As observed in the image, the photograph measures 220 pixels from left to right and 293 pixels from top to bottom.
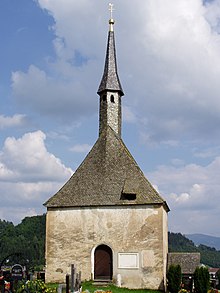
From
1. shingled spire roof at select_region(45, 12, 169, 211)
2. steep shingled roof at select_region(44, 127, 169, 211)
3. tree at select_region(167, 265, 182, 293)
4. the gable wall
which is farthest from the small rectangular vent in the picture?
tree at select_region(167, 265, 182, 293)

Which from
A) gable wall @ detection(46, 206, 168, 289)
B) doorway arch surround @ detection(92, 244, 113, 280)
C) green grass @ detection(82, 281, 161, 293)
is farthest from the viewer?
doorway arch surround @ detection(92, 244, 113, 280)

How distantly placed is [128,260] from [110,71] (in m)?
15.3

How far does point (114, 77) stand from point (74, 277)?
18.5m

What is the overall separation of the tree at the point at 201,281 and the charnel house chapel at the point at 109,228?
205 centimetres

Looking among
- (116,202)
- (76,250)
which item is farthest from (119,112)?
(76,250)

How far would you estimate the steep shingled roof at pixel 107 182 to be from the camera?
30.3 m

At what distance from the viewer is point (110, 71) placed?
3706 cm

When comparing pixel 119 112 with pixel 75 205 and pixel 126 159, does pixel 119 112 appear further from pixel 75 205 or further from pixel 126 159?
pixel 75 205

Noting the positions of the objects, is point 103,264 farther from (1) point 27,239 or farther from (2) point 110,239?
(1) point 27,239

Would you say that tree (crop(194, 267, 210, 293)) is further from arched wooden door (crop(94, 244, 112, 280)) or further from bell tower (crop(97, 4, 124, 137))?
bell tower (crop(97, 4, 124, 137))

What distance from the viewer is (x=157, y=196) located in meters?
30.0

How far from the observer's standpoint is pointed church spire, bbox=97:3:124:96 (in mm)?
35844

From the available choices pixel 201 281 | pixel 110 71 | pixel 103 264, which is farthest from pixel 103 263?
pixel 110 71

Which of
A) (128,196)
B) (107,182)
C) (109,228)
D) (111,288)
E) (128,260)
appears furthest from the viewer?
(107,182)
